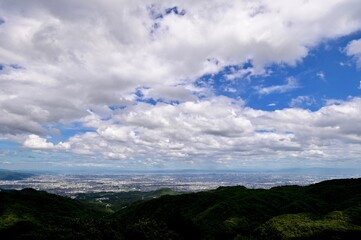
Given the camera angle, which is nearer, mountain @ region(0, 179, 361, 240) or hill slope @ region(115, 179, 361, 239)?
mountain @ region(0, 179, 361, 240)

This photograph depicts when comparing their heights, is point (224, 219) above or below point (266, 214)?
below

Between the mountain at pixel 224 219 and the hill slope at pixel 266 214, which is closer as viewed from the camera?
the mountain at pixel 224 219

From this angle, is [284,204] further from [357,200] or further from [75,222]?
[75,222]

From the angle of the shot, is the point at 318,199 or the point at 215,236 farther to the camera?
the point at 318,199

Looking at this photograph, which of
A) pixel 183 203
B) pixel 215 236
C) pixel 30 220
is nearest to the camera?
pixel 215 236

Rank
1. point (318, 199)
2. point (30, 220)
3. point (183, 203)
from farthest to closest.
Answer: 1. point (183, 203)
2. point (318, 199)
3. point (30, 220)

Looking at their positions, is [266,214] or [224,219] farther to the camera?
[266,214]

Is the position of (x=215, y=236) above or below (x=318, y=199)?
below

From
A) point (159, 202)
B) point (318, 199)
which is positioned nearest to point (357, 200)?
point (318, 199)
